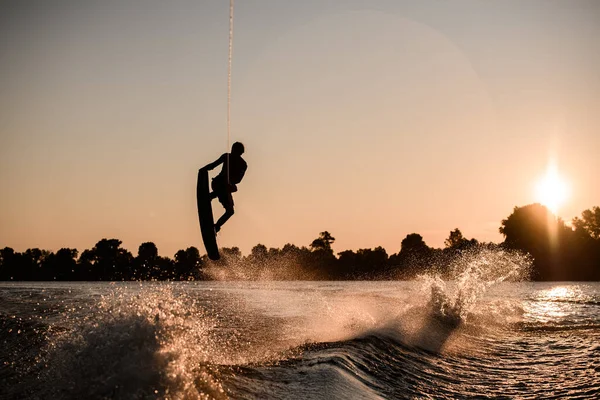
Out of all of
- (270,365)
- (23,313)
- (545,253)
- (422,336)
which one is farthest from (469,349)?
(545,253)

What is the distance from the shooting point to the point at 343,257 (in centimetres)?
12675

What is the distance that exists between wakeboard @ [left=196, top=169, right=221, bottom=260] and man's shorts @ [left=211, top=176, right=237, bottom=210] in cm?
34

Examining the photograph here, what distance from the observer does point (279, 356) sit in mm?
7852

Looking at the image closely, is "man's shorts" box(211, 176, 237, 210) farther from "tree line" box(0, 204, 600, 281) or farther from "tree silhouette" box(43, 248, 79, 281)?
"tree silhouette" box(43, 248, 79, 281)

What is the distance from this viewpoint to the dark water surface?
5367 mm

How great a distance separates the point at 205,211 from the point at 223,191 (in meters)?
0.93

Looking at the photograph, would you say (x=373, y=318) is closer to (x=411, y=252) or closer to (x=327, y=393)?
(x=327, y=393)

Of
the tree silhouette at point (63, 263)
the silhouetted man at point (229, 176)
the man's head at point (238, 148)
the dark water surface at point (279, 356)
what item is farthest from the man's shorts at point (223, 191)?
the tree silhouette at point (63, 263)

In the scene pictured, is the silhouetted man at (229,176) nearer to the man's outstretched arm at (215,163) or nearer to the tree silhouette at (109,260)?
the man's outstretched arm at (215,163)

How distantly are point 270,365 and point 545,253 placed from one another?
99256 mm

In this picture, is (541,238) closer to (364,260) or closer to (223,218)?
(364,260)

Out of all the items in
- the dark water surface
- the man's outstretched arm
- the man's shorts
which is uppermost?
the man's outstretched arm

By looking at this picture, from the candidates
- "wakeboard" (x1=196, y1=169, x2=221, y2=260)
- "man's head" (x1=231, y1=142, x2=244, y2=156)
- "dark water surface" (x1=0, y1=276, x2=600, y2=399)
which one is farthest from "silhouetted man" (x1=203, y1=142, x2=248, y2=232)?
"dark water surface" (x1=0, y1=276, x2=600, y2=399)

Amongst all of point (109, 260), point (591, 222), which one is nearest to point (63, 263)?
point (109, 260)
